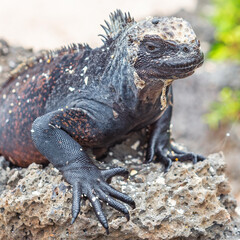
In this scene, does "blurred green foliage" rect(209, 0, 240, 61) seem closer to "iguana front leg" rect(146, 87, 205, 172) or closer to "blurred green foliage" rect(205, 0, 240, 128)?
"blurred green foliage" rect(205, 0, 240, 128)

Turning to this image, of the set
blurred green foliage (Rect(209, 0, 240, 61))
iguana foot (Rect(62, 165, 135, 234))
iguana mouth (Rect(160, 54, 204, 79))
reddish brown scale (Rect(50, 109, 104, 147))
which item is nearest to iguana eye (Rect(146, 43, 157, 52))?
iguana mouth (Rect(160, 54, 204, 79))

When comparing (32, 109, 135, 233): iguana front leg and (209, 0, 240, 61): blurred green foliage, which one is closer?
(32, 109, 135, 233): iguana front leg

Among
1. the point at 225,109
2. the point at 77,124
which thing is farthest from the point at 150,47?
the point at 225,109

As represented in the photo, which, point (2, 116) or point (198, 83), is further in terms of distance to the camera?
point (198, 83)

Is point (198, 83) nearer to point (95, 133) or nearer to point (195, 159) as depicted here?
point (195, 159)

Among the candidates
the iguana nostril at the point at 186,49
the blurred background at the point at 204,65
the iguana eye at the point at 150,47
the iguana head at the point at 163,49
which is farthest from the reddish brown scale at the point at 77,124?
the blurred background at the point at 204,65

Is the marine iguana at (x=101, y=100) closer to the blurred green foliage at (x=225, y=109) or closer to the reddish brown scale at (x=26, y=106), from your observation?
the reddish brown scale at (x=26, y=106)

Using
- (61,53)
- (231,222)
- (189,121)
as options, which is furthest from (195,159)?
(189,121)
